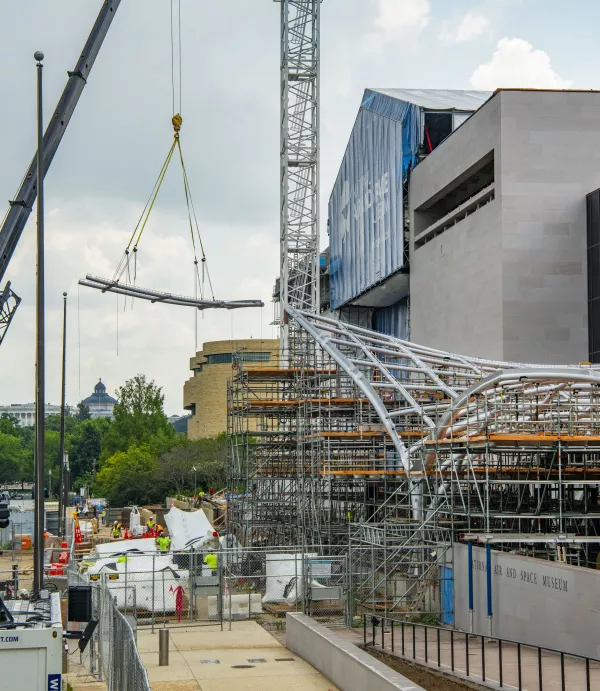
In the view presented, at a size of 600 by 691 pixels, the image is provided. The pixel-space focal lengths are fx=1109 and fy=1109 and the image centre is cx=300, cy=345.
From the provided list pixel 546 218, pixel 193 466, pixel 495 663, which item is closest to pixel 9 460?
pixel 193 466

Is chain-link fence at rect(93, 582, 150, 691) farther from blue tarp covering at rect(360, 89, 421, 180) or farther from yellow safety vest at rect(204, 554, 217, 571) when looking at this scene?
blue tarp covering at rect(360, 89, 421, 180)

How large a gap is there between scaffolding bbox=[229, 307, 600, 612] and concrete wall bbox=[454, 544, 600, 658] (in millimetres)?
1039

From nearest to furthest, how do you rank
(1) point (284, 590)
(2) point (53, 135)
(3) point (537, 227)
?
(2) point (53, 135), (1) point (284, 590), (3) point (537, 227)

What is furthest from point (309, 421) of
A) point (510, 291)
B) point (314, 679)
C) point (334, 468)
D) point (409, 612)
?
point (314, 679)

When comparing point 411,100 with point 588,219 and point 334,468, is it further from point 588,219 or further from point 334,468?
point 334,468

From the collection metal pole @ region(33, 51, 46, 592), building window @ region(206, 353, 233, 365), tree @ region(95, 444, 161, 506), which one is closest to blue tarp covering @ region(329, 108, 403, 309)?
tree @ region(95, 444, 161, 506)

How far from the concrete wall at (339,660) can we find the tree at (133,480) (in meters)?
70.1

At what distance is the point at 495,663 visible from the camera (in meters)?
19.2

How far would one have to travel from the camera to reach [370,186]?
234 ft

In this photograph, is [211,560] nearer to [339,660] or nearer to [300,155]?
[339,660]

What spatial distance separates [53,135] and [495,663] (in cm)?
1637

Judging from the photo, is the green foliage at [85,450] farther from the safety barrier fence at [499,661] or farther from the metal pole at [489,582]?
the safety barrier fence at [499,661]

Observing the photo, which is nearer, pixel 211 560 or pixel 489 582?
pixel 489 582

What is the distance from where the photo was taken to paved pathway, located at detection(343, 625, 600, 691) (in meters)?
17.0
